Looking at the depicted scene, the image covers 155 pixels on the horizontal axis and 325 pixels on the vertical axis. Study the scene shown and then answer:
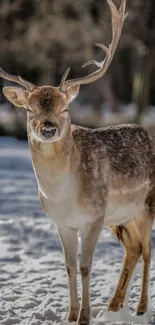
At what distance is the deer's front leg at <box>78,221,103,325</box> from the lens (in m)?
5.83

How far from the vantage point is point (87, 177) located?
233 inches

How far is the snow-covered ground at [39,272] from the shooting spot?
6305 mm

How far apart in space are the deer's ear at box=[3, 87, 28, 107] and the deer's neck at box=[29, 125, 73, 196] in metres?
0.36

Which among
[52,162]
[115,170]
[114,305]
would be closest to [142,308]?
[114,305]

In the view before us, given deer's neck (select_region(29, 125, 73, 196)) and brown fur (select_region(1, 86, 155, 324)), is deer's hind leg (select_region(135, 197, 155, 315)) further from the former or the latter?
deer's neck (select_region(29, 125, 73, 196))

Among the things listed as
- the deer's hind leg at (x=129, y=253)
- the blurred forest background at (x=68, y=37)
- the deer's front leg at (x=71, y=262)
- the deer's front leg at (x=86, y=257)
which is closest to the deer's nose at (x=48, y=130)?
the deer's front leg at (x=86, y=257)

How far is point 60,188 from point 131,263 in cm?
125

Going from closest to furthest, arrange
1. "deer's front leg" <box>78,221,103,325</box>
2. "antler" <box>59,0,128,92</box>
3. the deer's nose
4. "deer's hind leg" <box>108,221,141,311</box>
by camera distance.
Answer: the deer's nose < "deer's front leg" <box>78,221,103,325</box> < "antler" <box>59,0,128,92</box> < "deer's hind leg" <box>108,221,141,311</box>

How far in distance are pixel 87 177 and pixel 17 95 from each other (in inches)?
32.7

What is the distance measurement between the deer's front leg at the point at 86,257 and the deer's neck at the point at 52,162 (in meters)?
0.40

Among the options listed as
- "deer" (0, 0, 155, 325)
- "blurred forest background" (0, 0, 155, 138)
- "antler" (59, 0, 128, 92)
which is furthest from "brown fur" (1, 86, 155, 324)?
"blurred forest background" (0, 0, 155, 138)

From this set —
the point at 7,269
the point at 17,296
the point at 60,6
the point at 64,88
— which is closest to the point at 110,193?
the point at 64,88

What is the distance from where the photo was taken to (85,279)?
234 inches

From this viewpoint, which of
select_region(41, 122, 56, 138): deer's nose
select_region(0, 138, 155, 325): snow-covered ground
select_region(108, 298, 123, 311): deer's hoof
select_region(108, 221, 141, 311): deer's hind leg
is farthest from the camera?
select_region(108, 221, 141, 311): deer's hind leg
